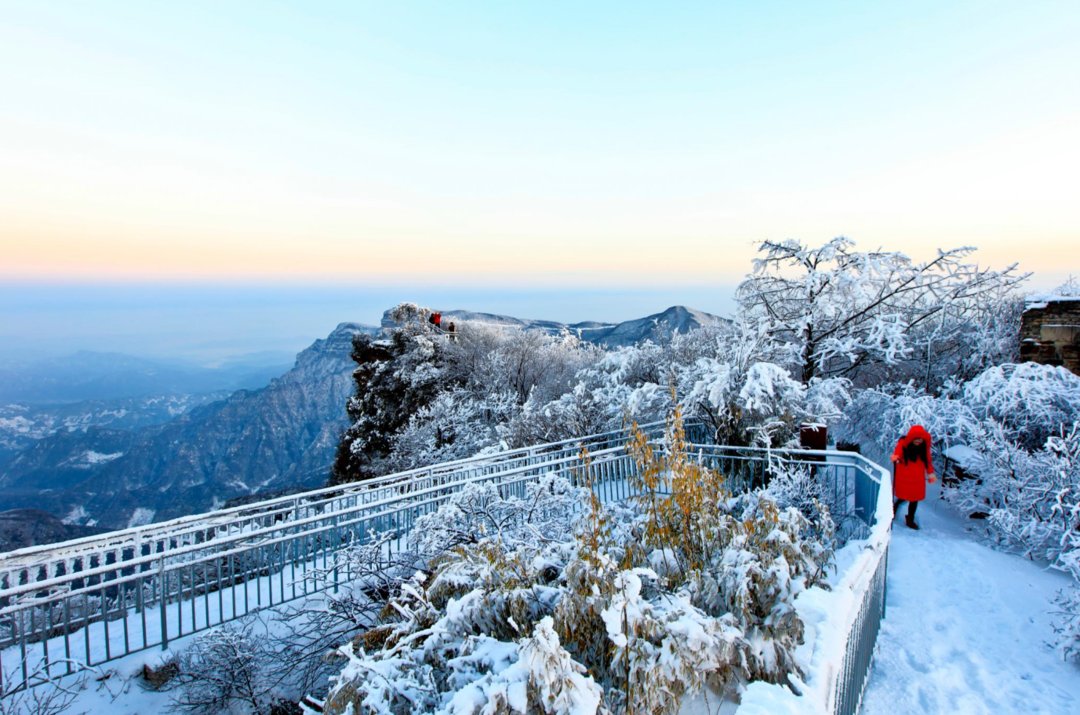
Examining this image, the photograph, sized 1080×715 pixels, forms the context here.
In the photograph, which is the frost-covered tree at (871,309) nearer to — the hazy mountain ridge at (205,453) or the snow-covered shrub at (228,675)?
the snow-covered shrub at (228,675)

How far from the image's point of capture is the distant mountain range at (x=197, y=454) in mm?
93875

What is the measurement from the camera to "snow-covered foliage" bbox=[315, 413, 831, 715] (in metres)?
2.68

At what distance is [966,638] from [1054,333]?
1078 centimetres

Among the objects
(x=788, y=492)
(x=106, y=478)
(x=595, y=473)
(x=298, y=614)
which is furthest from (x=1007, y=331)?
(x=106, y=478)

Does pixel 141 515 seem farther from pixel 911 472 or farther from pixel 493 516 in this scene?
pixel 911 472

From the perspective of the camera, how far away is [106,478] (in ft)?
351

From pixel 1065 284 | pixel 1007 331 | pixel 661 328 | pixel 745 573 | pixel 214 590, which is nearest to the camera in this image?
pixel 745 573

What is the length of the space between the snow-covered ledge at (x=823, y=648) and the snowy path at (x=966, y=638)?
1075 millimetres

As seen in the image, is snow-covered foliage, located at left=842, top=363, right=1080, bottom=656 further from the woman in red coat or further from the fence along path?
the fence along path

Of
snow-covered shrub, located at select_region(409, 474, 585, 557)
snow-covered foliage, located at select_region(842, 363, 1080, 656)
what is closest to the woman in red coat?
snow-covered foliage, located at select_region(842, 363, 1080, 656)

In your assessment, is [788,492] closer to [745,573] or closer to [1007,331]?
[745,573]

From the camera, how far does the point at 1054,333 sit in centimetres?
1288

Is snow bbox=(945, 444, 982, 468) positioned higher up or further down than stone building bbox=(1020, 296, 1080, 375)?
further down

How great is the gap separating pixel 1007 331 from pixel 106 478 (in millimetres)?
132786
